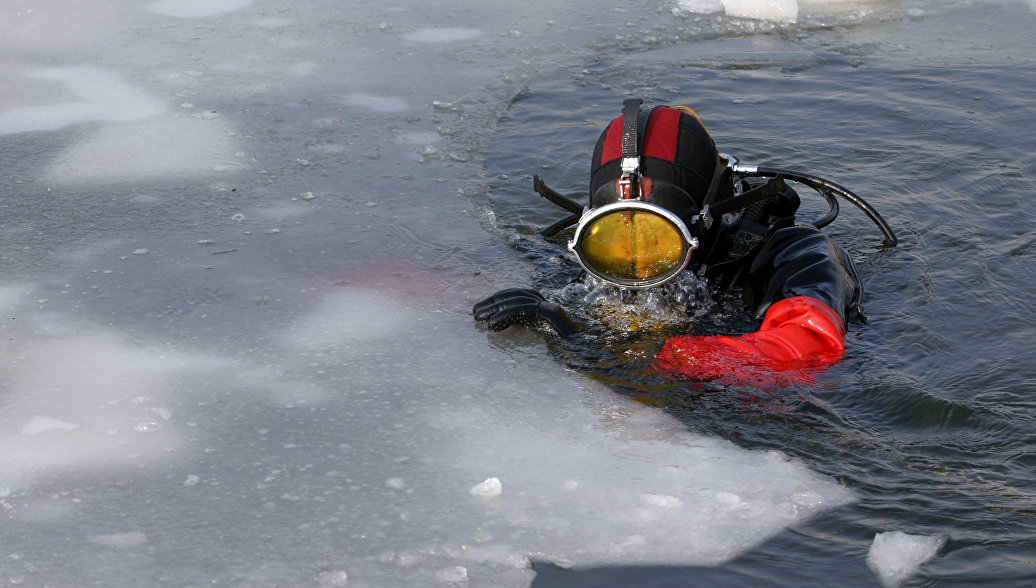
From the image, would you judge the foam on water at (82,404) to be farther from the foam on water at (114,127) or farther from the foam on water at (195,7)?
the foam on water at (195,7)

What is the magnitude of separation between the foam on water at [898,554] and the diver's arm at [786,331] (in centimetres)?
77

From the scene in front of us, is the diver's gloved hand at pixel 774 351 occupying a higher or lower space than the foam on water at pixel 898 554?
higher

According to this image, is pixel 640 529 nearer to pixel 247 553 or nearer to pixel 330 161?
pixel 247 553

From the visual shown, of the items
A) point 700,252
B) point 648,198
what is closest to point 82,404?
point 648,198

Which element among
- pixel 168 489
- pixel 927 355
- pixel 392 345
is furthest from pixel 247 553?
pixel 927 355

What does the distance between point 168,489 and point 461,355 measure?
3.37 ft

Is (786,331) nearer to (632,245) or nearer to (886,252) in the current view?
(632,245)

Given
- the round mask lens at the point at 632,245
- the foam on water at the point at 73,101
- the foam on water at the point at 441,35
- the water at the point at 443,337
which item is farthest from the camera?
the foam on water at the point at 441,35

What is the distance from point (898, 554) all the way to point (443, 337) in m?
1.57

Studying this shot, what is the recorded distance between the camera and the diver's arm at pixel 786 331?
280 cm

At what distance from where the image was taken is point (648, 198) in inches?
114

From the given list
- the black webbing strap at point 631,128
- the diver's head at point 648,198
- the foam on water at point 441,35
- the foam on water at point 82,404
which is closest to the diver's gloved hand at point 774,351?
the diver's head at point 648,198

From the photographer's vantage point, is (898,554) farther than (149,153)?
No

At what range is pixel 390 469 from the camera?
2.38 m
